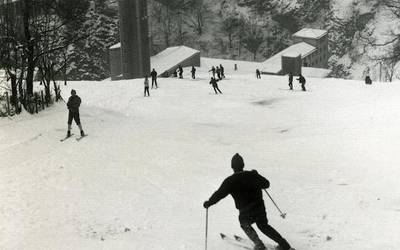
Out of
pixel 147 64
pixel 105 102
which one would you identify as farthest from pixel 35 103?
pixel 147 64

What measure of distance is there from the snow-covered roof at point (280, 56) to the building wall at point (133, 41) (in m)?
17.2

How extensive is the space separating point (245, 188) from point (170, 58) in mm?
63992

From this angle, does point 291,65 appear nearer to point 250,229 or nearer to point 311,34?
point 311,34

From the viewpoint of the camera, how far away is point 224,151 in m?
17.3

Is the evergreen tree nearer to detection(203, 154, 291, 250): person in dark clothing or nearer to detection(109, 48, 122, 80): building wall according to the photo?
detection(109, 48, 122, 80): building wall

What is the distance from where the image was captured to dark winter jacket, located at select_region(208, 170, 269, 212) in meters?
7.77

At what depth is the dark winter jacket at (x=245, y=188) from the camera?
7770 mm

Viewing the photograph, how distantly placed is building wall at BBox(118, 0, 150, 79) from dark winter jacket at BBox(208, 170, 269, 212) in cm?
6347

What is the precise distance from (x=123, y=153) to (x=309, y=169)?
5.53 metres

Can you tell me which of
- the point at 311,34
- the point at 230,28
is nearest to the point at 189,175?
the point at 311,34

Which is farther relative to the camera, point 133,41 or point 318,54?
point 318,54

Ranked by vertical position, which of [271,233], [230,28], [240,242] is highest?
[230,28]

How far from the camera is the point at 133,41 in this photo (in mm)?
70500

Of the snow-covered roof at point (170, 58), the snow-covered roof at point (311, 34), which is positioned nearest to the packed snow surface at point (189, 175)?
the snow-covered roof at point (170, 58)
